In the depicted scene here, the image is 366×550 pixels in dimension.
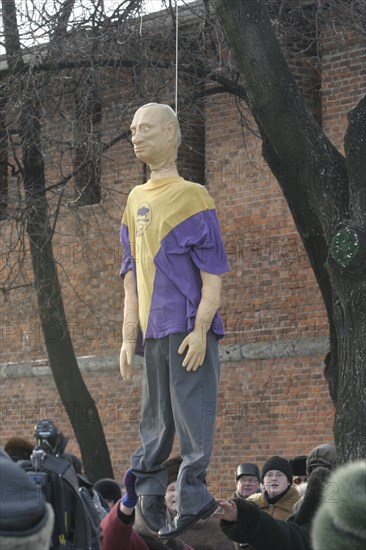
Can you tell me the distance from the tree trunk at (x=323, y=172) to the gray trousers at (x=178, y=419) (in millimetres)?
3553

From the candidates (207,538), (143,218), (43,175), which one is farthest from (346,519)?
(43,175)

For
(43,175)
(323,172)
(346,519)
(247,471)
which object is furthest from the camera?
(43,175)

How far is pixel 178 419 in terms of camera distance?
614 centimetres

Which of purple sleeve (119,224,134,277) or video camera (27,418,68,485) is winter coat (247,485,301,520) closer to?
purple sleeve (119,224,134,277)

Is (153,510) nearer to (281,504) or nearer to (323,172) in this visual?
(281,504)

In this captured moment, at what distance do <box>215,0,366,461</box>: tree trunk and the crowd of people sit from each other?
56 cm

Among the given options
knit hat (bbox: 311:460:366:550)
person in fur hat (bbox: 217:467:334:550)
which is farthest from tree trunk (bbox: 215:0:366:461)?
knit hat (bbox: 311:460:366:550)

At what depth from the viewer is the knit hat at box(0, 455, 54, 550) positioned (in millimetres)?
3102

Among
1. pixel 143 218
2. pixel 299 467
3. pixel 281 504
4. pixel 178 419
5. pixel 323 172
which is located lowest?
pixel 299 467

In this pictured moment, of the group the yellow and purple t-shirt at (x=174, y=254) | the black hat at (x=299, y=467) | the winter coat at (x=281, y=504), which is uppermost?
the yellow and purple t-shirt at (x=174, y=254)

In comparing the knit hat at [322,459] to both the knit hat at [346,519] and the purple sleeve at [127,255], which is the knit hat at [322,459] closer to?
the purple sleeve at [127,255]

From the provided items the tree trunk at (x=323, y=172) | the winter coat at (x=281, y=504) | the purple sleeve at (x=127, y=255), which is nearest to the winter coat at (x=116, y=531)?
the purple sleeve at (x=127, y=255)

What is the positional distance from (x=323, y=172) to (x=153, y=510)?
4.54 metres

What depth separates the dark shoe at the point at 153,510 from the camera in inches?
243
